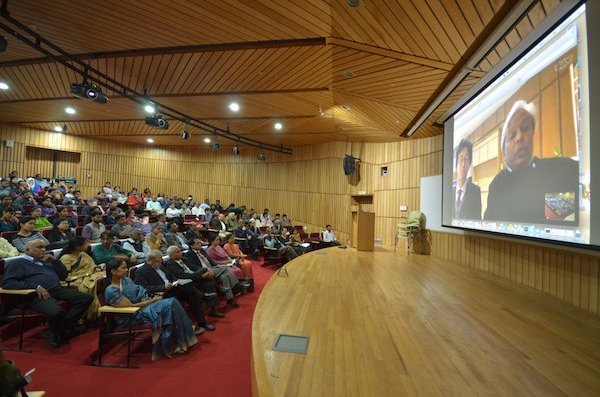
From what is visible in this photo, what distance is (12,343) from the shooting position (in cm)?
296

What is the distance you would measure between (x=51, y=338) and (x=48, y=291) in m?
0.46

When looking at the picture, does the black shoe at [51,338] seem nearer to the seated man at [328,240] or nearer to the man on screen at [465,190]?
the man on screen at [465,190]

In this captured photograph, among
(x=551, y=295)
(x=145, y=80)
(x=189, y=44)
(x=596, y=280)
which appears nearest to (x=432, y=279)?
(x=551, y=295)

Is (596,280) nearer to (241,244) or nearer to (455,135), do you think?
(455,135)

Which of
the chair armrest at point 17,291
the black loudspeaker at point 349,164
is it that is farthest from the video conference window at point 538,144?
the chair armrest at point 17,291

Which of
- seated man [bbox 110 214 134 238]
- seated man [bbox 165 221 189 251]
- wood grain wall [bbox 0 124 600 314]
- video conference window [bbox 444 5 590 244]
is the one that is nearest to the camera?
video conference window [bbox 444 5 590 244]

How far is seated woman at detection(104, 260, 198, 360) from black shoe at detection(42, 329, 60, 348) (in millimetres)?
565

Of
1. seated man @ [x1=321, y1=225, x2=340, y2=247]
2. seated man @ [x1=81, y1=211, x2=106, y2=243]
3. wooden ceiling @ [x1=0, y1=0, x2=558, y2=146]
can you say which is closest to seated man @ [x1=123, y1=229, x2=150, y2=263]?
seated man @ [x1=81, y1=211, x2=106, y2=243]

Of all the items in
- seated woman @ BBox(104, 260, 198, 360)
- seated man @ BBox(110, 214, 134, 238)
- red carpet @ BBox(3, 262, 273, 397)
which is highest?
seated man @ BBox(110, 214, 134, 238)

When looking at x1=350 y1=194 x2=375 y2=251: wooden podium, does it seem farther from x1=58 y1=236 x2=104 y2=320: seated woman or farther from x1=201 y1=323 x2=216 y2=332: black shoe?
x1=58 y1=236 x2=104 y2=320: seated woman

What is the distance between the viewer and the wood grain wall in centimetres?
433

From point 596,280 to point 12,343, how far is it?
6.23 meters

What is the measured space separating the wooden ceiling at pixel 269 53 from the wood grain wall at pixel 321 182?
2.17 meters

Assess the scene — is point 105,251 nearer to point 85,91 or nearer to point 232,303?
point 232,303
